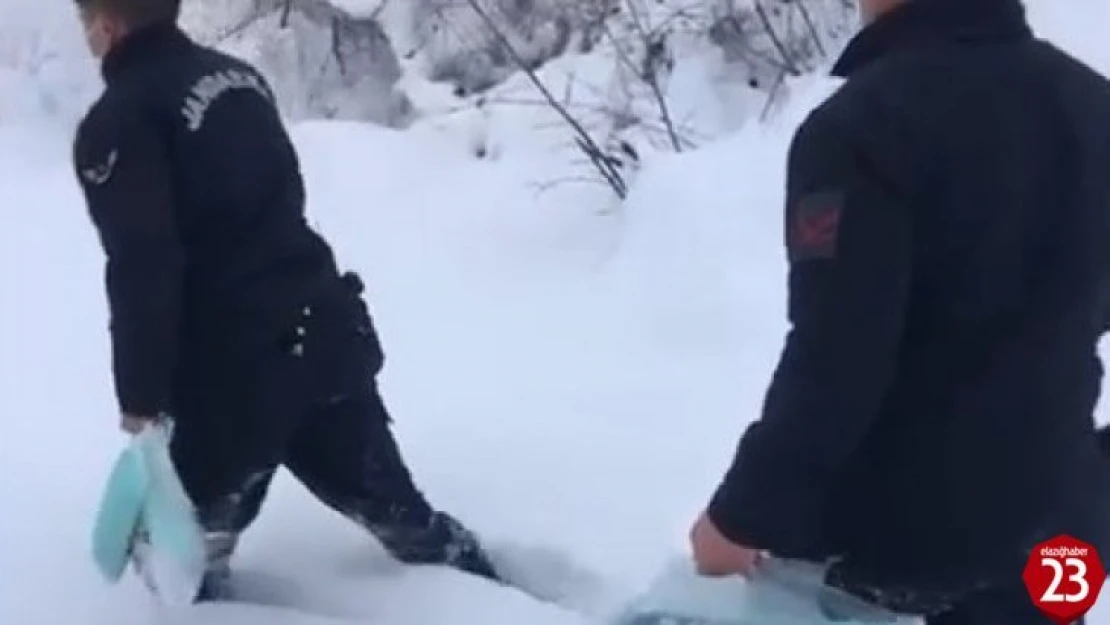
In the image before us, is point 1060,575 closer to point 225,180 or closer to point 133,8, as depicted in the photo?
point 225,180

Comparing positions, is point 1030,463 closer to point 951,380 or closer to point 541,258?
point 951,380

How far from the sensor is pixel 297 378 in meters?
3.73

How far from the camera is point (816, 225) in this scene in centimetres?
250

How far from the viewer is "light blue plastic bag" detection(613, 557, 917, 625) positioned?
2703 millimetres

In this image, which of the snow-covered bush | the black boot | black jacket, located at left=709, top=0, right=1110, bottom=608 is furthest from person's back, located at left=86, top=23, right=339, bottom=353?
the snow-covered bush

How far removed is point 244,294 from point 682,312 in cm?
192

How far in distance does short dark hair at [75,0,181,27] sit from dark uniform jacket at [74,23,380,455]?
0.07 feet

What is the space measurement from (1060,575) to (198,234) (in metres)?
1.54

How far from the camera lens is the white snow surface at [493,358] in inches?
160

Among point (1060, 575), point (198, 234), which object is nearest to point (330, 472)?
point (198, 234)

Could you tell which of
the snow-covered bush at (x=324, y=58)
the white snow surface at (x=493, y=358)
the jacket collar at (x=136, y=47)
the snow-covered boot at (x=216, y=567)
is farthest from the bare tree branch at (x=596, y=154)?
the jacket collar at (x=136, y=47)

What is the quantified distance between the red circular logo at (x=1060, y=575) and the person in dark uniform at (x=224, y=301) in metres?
1.44

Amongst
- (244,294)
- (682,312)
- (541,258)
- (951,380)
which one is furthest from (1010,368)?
(541,258)

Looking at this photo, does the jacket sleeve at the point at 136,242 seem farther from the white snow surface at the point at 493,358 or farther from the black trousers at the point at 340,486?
the white snow surface at the point at 493,358
